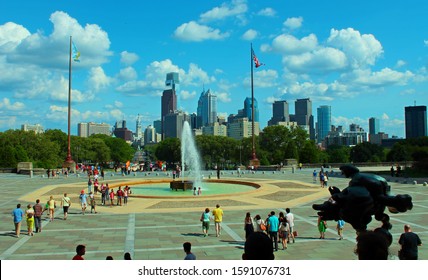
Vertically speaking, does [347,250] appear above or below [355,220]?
below

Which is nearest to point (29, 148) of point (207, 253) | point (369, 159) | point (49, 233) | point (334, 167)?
point (334, 167)

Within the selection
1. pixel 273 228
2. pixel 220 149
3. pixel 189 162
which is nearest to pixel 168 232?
pixel 273 228

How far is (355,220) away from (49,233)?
13.9m

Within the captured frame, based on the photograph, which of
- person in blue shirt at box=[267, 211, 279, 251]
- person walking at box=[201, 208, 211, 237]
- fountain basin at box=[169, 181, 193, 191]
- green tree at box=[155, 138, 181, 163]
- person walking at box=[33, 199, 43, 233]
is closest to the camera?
person in blue shirt at box=[267, 211, 279, 251]

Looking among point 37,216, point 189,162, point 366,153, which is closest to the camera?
point 37,216

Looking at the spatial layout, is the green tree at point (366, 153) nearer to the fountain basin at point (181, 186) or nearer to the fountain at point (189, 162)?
the fountain at point (189, 162)

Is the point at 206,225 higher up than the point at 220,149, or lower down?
lower down

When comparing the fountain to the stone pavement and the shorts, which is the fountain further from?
the shorts

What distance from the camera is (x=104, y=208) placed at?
24.7 meters

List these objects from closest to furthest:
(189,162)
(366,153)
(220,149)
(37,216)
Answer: (37,216), (189,162), (366,153), (220,149)

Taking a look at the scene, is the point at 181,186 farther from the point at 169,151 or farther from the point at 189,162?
the point at 169,151

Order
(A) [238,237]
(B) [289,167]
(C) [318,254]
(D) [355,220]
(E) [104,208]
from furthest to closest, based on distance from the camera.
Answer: (B) [289,167], (E) [104,208], (A) [238,237], (C) [318,254], (D) [355,220]

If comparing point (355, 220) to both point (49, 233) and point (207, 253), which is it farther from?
point (49, 233)

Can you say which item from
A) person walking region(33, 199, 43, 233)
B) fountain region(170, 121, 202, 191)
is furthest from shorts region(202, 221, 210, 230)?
fountain region(170, 121, 202, 191)
